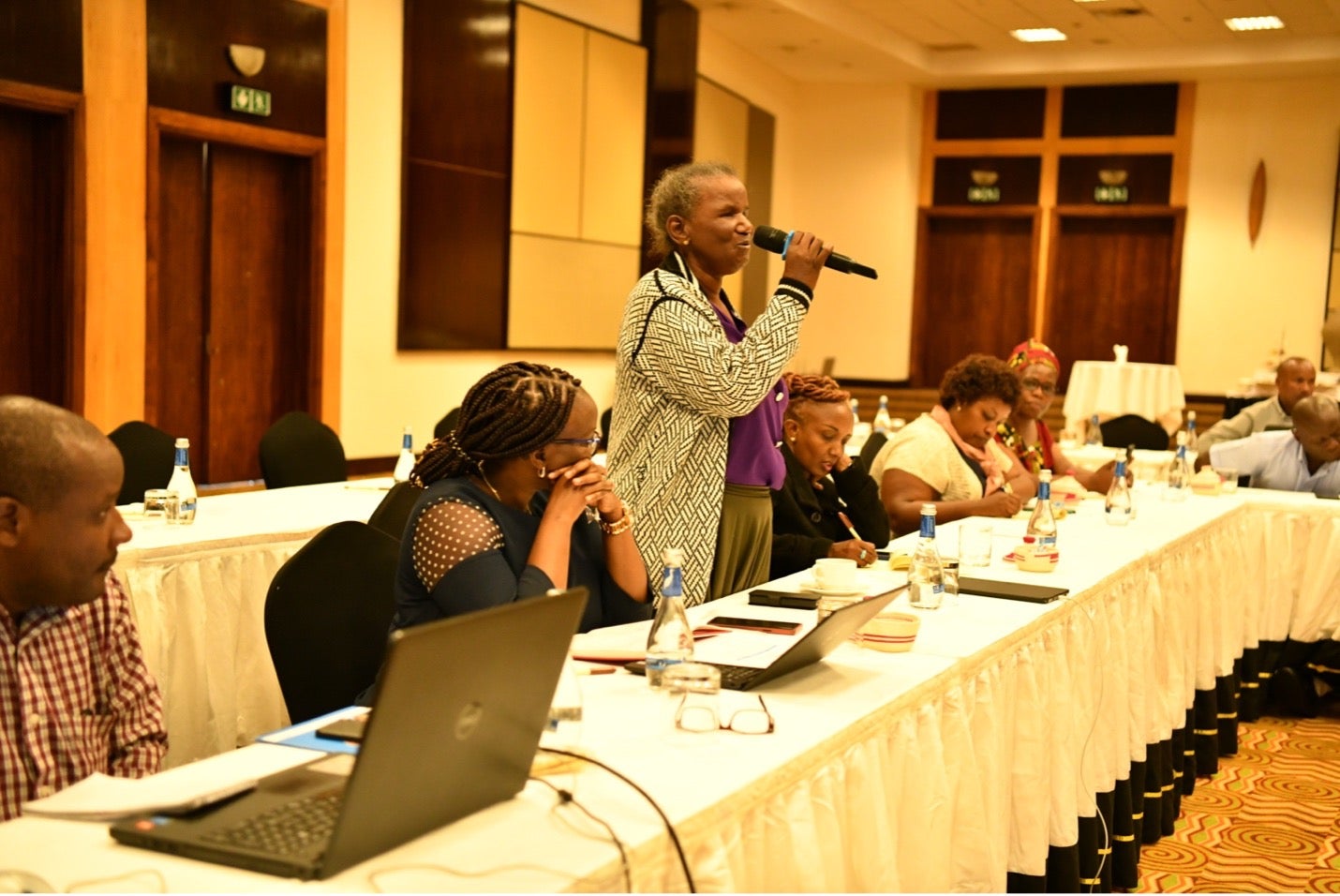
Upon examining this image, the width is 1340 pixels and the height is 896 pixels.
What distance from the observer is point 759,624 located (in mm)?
2602

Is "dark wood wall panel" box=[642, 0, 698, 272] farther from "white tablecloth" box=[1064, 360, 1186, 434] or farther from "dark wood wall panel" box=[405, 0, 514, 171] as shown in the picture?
"white tablecloth" box=[1064, 360, 1186, 434]

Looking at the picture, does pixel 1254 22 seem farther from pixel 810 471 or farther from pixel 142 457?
pixel 142 457

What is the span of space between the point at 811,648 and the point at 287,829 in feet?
3.15

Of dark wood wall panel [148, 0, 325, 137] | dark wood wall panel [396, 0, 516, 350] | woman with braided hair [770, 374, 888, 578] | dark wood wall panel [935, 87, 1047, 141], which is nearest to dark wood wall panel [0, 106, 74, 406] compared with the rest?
dark wood wall panel [148, 0, 325, 137]

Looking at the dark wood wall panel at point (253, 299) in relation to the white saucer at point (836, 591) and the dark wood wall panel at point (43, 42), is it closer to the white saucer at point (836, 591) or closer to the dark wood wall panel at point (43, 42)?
the dark wood wall panel at point (43, 42)

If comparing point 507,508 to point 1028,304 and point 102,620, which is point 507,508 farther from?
point 1028,304

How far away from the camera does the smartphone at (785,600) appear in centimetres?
282

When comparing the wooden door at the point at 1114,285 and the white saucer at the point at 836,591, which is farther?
the wooden door at the point at 1114,285

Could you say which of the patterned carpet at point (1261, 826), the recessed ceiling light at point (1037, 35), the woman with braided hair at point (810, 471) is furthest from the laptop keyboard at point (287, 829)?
the recessed ceiling light at point (1037, 35)

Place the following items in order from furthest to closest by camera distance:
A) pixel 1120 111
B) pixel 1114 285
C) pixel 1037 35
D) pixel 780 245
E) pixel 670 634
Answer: pixel 1114 285, pixel 1120 111, pixel 1037 35, pixel 780 245, pixel 670 634

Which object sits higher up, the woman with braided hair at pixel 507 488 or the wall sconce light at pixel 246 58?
the wall sconce light at pixel 246 58

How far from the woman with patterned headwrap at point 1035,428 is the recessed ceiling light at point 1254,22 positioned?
631 centimetres

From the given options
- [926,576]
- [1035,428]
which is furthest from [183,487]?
[1035,428]

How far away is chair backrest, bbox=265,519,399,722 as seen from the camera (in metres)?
2.38
